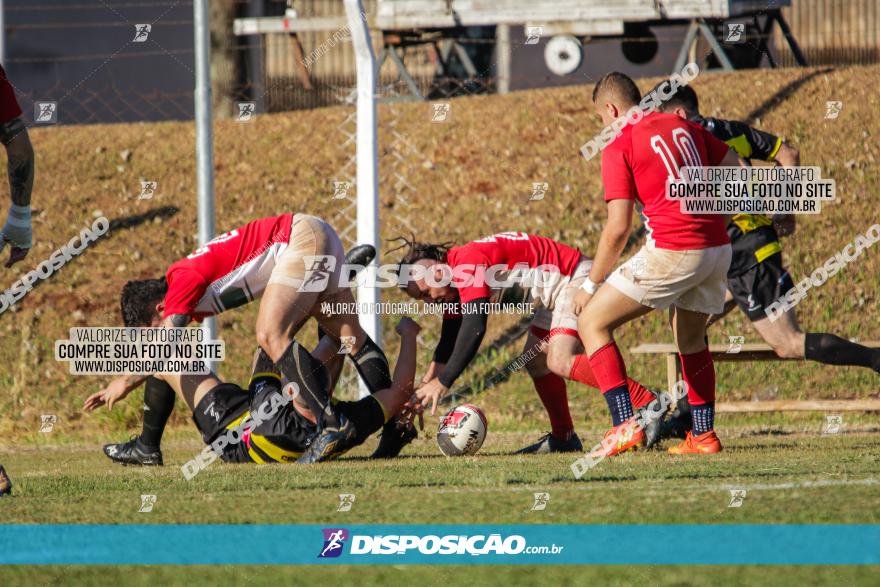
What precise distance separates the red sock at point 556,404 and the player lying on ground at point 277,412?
103 cm

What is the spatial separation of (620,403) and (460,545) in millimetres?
3179

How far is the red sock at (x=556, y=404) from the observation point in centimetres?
868

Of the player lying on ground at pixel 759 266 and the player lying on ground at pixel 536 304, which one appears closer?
the player lying on ground at pixel 536 304

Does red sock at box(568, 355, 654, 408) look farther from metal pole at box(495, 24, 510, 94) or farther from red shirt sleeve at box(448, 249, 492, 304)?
metal pole at box(495, 24, 510, 94)

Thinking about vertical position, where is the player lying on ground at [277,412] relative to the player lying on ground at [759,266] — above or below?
below

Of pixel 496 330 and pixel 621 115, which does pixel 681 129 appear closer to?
pixel 621 115

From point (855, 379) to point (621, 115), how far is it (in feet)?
19.5

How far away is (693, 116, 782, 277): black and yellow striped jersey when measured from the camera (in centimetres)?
920

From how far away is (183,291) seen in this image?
8031mm

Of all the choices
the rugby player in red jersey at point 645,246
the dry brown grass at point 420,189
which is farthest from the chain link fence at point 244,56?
the rugby player in red jersey at point 645,246

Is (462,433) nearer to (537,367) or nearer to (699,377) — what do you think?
(537,367)

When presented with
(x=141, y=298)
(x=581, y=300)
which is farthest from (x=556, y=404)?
(x=141, y=298)

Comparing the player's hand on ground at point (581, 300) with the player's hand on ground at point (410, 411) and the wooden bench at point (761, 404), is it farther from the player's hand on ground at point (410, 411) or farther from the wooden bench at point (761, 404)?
the wooden bench at point (761, 404)

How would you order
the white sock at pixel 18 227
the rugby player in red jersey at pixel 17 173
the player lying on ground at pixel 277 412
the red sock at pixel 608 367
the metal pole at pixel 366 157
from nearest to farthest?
the rugby player in red jersey at pixel 17 173 < the white sock at pixel 18 227 < the red sock at pixel 608 367 < the player lying on ground at pixel 277 412 < the metal pole at pixel 366 157
